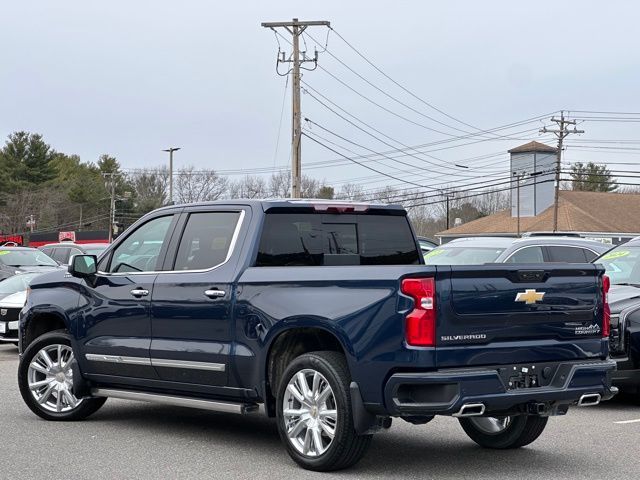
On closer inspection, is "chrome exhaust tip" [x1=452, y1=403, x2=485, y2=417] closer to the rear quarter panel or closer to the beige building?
the rear quarter panel

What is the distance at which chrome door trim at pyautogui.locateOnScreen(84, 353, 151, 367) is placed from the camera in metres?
8.48

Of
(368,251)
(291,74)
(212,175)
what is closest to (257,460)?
(368,251)

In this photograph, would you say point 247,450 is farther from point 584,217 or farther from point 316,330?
point 584,217

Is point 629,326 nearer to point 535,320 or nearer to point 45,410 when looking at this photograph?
point 535,320

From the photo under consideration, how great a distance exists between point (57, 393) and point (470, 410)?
450cm

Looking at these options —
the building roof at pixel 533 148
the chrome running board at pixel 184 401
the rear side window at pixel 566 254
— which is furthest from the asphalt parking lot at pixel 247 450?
the building roof at pixel 533 148

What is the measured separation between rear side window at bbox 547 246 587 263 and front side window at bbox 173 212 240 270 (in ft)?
24.1

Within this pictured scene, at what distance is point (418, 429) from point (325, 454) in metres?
2.35

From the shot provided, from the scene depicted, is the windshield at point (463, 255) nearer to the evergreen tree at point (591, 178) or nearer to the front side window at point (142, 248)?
the front side window at point (142, 248)

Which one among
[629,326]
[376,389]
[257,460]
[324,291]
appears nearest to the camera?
[376,389]

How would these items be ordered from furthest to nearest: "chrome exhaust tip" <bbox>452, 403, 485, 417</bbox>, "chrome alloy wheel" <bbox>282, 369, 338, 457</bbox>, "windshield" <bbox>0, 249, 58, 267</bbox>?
"windshield" <bbox>0, 249, 58, 267</bbox>
"chrome alloy wheel" <bbox>282, 369, 338, 457</bbox>
"chrome exhaust tip" <bbox>452, 403, 485, 417</bbox>

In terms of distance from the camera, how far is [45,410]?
31.0 ft

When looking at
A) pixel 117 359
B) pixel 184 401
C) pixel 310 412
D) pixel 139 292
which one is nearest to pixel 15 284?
pixel 117 359

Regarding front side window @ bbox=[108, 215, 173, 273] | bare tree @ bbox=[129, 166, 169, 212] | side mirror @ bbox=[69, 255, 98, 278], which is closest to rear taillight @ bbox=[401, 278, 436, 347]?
front side window @ bbox=[108, 215, 173, 273]
